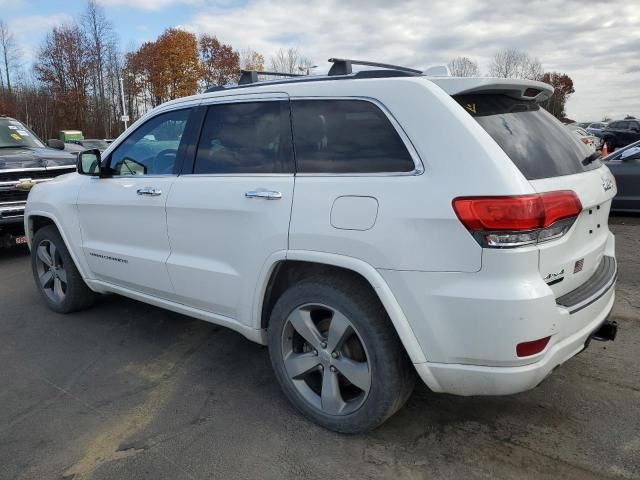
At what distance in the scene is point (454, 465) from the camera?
256 centimetres

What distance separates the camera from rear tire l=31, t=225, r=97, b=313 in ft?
15.6

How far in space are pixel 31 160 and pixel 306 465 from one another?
256 inches

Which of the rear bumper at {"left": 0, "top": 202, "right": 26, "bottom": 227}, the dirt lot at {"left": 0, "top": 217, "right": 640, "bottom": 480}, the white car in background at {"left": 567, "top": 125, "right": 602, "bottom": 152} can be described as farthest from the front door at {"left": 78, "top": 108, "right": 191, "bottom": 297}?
the rear bumper at {"left": 0, "top": 202, "right": 26, "bottom": 227}

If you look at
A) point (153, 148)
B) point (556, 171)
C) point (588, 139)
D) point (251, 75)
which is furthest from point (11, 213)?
point (588, 139)

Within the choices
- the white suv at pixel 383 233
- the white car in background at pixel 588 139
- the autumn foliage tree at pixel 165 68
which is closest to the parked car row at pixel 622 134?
the white car in background at pixel 588 139

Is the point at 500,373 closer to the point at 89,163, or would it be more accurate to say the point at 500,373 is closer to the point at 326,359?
the point at 326,359

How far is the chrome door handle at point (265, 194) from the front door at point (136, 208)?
2.70ft

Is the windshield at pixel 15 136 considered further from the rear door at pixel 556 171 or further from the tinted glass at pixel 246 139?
the rear door at pixel 556 171

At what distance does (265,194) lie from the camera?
2.92 meters

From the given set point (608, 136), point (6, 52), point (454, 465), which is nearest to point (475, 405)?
point (454, 465)

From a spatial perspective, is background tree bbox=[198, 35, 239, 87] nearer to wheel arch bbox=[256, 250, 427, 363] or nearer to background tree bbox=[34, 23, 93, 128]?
background tree bbox=[34, 23, 93, 128]

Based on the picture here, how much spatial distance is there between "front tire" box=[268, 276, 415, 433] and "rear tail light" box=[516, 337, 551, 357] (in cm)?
57

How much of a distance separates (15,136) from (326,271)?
7634 mm

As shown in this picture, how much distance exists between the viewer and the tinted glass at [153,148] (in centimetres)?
371
